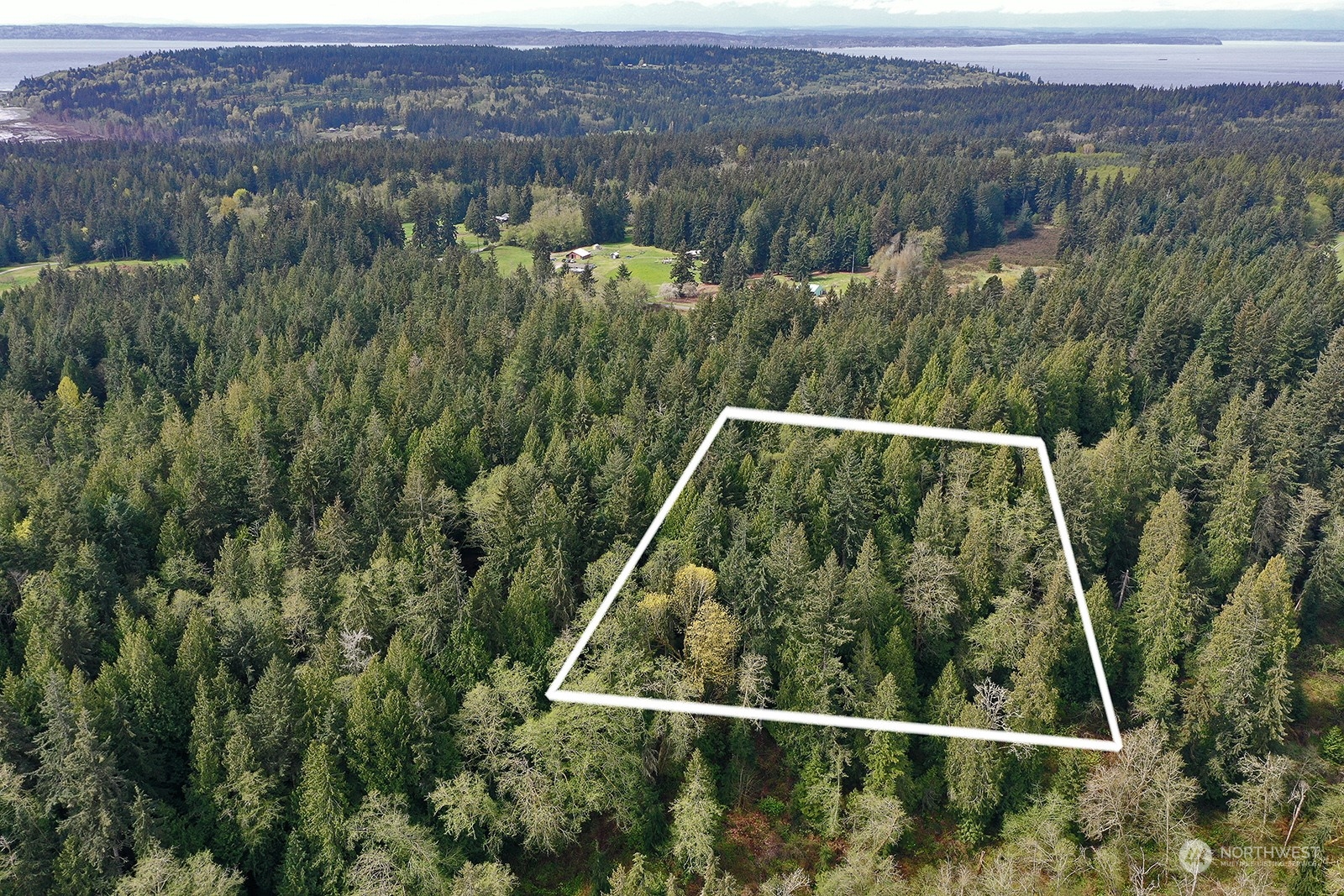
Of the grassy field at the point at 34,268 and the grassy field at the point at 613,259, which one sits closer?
the grassy field at the point at 613,259

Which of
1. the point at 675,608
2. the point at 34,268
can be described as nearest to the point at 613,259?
the point at 34,268

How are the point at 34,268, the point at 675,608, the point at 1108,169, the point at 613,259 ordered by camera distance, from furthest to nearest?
the point at 1108,169 < the point at 34,268 < the point at 613,259 < the point at 675,608

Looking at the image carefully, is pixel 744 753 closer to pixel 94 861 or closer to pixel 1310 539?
pixel 94 861

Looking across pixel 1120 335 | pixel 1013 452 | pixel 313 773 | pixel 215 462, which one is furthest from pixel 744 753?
pixel 1120 335

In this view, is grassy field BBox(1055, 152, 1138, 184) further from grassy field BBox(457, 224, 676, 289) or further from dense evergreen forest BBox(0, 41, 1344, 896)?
dense evergreen forest BBox(0, 41, 1344, 896)

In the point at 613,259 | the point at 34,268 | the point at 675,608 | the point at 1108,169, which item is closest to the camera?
the point at 675,608

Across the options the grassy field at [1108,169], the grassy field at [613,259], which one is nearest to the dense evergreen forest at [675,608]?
the grassy field at [613,259]

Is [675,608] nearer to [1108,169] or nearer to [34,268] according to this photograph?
[34,268]

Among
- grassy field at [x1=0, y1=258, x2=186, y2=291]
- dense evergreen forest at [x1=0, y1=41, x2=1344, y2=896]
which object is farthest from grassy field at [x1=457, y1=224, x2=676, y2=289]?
dense evergreen forest at [x1=0, y1=41, x2=1344, y2=896]

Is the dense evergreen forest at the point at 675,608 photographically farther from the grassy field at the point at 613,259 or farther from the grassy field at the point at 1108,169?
the grassy field at the point at 1108,169

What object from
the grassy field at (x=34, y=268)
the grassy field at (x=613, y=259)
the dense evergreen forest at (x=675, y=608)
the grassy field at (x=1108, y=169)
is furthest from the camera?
the grassy field at (x=1108, y=169)
